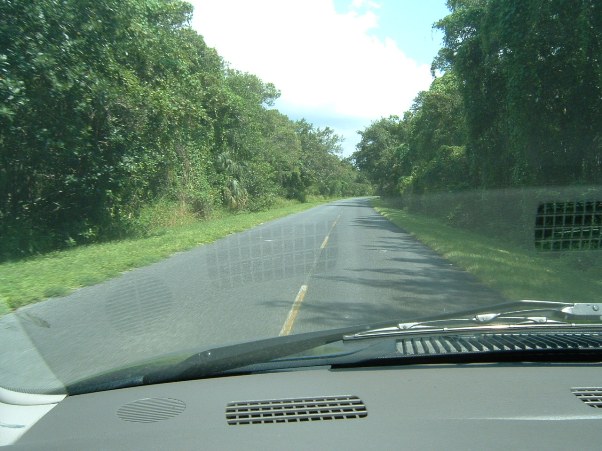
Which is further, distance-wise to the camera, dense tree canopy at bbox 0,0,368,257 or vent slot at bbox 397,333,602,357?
dense tree canopy at bbox 0,0,368,257

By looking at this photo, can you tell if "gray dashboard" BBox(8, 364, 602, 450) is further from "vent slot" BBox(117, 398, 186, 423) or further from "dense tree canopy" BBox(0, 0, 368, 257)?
"dense tree canopy" BBox(0, 0, 368, 257)

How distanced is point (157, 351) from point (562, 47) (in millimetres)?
16925

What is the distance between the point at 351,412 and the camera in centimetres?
314

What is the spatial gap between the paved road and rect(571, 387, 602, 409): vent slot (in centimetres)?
254

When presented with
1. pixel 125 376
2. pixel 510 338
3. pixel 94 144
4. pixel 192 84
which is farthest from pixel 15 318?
pixel 192 84

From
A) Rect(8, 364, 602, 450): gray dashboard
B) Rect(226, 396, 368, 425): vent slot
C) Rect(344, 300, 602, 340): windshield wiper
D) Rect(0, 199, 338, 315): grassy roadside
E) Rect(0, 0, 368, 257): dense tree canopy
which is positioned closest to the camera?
Rect(8, 364, 602, 450): gray dashboard

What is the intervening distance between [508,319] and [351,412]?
6.41 feet

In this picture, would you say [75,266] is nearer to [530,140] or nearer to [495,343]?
[495,343]

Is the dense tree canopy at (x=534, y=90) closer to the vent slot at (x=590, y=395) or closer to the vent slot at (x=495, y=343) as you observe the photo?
the vent slot at (x=495, y=343)

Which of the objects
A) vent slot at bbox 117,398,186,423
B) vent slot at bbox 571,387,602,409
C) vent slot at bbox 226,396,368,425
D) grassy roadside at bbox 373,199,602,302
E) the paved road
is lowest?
grassy roadside at bbox 373,199,602,302

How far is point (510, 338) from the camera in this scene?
410 centimetres

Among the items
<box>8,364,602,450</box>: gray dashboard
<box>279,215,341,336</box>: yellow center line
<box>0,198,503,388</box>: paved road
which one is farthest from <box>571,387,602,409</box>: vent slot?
<box>279,215,341,336</box>: yellow center line

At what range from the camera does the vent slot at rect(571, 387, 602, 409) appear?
3.21 m

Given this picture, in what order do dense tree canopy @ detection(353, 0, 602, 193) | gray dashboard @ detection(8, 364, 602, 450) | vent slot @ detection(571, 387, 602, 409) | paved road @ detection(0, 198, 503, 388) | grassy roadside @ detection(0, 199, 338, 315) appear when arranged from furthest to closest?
dense tree canopy @ detection(353, 0, 602, 193), grassy roadside @ detection(0, 199, 338, 315), paved road @ detection(0, 198, 503, 388), vent slot @ detection(571, 387, 602, 409), gray dashboard @ detection(8, 364, 602, 450)
